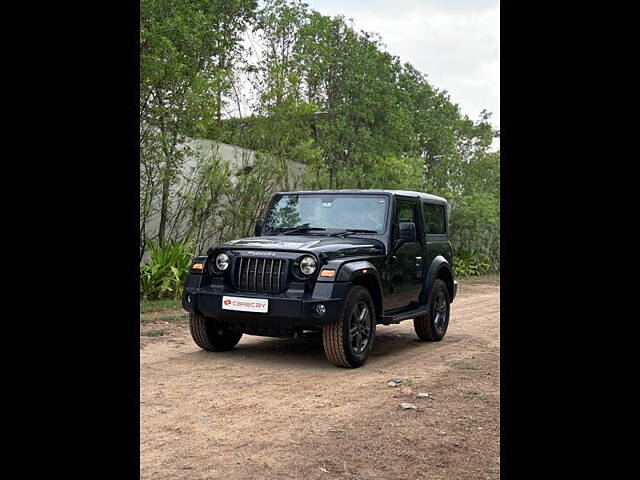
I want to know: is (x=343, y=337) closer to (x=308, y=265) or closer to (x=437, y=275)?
(x=308, y=265)

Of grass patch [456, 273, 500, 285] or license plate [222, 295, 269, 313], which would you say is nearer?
license plate [222, 295, 269, 313]

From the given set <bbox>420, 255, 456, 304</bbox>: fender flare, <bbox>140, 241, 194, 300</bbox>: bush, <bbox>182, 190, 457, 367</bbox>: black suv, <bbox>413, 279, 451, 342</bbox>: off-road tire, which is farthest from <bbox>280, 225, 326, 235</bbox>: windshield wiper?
<bbox>140, 241, 194, 300</bbox>: bush

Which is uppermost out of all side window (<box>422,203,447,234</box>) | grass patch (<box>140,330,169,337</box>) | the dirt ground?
side window (<box>422,203,447,234</box>)

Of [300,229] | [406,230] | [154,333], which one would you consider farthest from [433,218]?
[154,333]

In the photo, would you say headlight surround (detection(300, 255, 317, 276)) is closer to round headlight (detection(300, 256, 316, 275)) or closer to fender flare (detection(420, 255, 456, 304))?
round headlight (detection(300, 256, 316, 275))

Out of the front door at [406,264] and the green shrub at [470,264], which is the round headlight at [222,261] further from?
the green shrub at [470,264]

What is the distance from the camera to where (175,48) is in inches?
420

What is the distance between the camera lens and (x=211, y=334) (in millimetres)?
6938

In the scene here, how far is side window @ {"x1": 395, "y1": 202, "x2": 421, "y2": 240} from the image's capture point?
731 centimetres

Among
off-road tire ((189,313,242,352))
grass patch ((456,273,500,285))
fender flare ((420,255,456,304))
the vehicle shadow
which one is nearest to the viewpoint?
the vehicle shadow

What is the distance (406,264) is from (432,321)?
42.4 inches

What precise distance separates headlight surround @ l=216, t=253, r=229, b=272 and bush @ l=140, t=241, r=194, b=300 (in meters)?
4.56

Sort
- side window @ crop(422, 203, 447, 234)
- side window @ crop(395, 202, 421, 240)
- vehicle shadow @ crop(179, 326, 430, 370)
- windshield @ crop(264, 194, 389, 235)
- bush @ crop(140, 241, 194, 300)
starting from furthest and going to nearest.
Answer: bush @ crop(140, 241, 194, 300) → side window @ crop(422, 203, 447, 234) → side window @ crop(395, 202, 421, 240) → windshield @ crop(264, 194, 389, 235) → vehicle shadow @ crop(179, 326, 430, 370)
